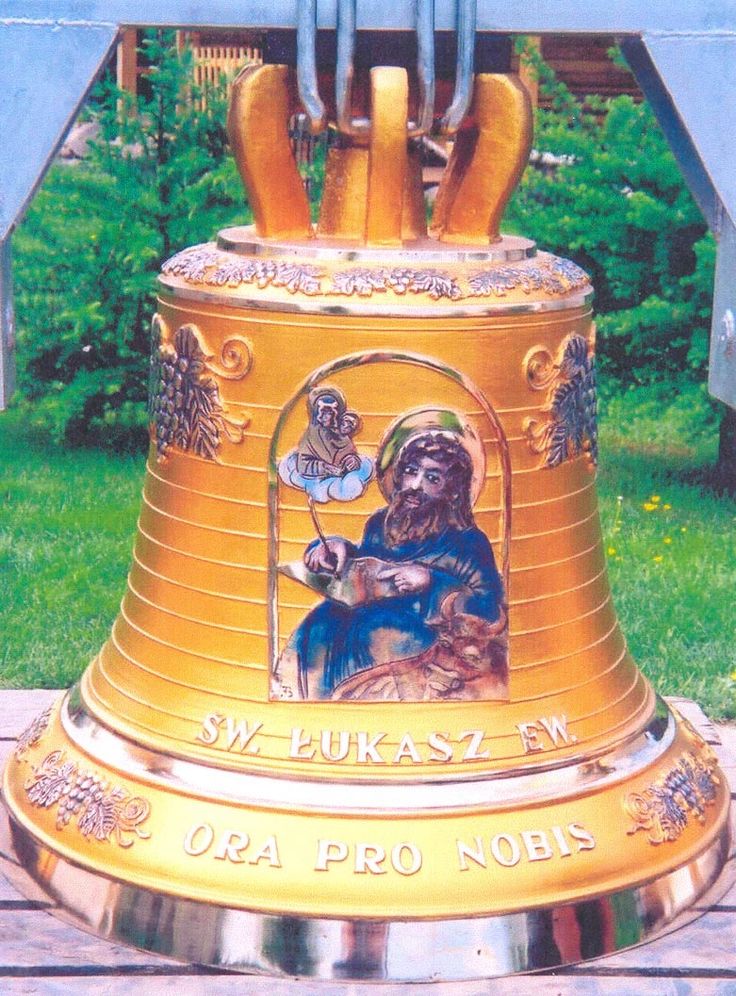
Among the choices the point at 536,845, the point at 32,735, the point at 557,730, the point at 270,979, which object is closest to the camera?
the point at 270,979

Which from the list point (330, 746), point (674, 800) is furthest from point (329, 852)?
point (674, 800)

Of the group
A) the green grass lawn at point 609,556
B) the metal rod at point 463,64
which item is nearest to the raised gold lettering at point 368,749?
the metal rod at point 463,64

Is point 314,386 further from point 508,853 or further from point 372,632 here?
point 508,853

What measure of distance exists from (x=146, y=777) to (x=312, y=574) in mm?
415

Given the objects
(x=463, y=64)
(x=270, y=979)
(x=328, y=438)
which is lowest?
(x=270, y=979)

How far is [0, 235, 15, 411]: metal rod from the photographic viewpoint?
2.22 metres

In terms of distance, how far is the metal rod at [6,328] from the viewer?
222cm

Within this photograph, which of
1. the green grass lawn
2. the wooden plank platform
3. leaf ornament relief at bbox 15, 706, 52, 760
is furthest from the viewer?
the green grass lawn

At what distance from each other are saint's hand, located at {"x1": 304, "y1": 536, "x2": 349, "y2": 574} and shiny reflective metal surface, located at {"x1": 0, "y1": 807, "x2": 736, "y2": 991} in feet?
1.69

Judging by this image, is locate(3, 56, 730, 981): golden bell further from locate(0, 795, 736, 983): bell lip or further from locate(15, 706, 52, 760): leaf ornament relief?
locate(15, 706, 52, 760): leaf ornament relief

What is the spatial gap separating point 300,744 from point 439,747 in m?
0.21

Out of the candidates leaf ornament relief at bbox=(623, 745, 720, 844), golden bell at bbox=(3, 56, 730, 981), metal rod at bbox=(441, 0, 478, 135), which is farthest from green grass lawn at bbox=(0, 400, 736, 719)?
metal rod at bbox=(441, 0, 478, 135)

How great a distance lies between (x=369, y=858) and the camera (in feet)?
7.10

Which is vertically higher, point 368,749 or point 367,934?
point 368,749
